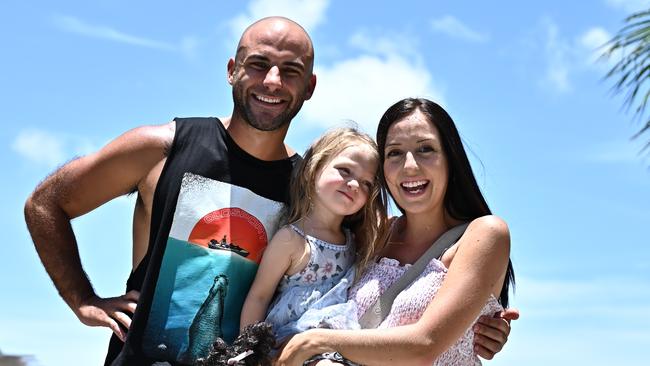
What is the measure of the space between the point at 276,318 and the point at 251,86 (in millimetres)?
1241

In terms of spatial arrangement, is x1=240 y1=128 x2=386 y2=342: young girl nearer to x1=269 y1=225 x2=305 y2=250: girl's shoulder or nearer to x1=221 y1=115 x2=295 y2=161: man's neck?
x1=269 y1=225 x2=305 y2=250: girl's shoulder

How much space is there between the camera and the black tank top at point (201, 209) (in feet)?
14.6

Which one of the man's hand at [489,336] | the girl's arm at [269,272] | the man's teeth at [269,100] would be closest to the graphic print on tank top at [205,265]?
the girl's arm at [269,272]

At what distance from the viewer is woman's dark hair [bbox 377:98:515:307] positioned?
13.6ft

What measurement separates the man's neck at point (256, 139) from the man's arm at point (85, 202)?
327 millimetres

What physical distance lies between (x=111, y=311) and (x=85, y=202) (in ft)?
2.06

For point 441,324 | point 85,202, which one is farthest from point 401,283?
point 85,202

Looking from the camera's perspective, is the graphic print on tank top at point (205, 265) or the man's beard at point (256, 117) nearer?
the graphic print on tank top at point (205, 265)

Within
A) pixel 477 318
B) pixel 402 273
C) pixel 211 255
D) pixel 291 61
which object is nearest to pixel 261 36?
pixel 291 61

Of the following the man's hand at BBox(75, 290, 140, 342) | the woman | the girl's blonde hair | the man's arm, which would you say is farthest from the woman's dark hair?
the man's hand at BBox(75, 290, 140, 342)

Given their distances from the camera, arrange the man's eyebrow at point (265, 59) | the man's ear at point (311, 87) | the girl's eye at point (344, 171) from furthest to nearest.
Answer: the man's ear at point (311, 87) → the man's eyebrow at point (265, 59) → the girl's eye at point (344, 171)

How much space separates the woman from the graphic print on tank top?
569 mm

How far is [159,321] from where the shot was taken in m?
4.44

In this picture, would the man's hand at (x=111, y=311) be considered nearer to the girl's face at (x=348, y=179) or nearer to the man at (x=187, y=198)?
the man at (x=187, y=198)
